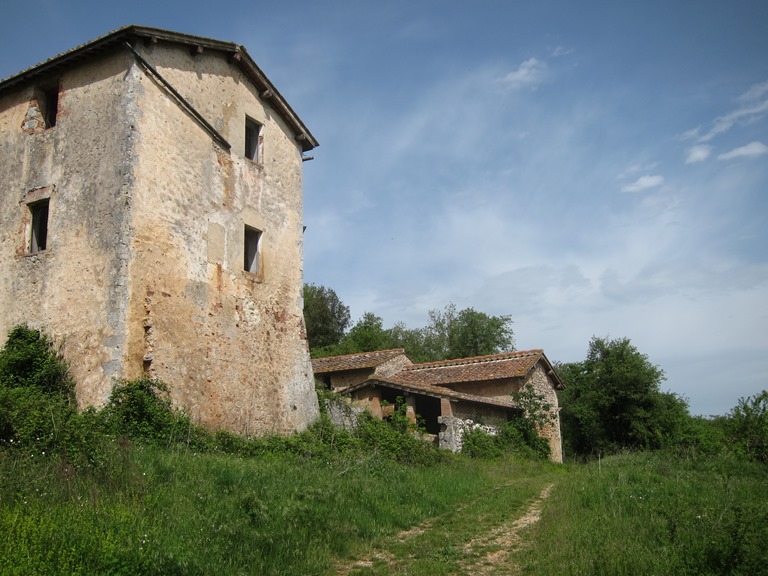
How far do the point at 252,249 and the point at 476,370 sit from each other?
549 inches

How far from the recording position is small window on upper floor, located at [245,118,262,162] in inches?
699

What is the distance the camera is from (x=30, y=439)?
9.70 meters

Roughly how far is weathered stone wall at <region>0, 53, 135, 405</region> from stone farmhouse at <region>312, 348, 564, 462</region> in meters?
11.1

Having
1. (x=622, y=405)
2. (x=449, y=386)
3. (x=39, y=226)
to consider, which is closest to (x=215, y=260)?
(x=39, y=226)

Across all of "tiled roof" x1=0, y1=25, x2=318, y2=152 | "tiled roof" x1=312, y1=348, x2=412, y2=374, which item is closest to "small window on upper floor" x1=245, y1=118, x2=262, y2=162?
"tiled roof" x1=0, y1=25, x2=318, y2=152

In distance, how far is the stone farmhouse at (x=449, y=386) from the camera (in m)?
22.0

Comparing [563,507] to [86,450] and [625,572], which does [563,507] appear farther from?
[86,450]

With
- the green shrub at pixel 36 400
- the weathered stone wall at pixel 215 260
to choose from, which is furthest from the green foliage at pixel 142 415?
the green shrub at pixel 36 400

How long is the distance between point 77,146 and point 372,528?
11172mm

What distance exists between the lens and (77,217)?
14.0 metres

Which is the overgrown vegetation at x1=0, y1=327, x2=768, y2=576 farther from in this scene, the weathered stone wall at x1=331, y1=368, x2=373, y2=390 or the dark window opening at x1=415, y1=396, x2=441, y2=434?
the weathered stone wall at x1=331, y1=368, x2=373, y2=390

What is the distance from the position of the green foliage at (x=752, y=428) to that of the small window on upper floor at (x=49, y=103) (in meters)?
20.3

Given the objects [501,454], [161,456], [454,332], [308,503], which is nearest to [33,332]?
[161,456]

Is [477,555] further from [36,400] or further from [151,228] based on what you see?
[151,228]
